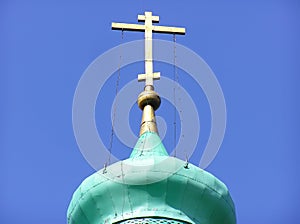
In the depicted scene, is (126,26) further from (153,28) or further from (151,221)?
(151,221)

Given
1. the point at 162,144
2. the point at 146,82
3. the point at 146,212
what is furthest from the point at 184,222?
the point at 146,82

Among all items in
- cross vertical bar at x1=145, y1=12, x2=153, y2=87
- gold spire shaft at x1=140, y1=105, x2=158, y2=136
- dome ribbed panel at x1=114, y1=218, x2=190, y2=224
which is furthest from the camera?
cross vertical bar at x1=145, y1=12, x2=153, y2=87

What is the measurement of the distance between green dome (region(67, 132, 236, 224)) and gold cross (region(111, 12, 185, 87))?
2.27 meters

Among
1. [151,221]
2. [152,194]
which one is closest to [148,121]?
[152,194]

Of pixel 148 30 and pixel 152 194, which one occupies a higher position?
pixel 148 30

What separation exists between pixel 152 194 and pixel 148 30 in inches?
140

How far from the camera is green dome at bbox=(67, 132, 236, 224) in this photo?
46.5 ft

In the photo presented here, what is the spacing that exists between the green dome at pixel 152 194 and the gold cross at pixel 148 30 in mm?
2274

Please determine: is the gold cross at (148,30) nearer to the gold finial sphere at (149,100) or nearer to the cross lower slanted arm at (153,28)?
the cross lower slanted arm at (153,28)

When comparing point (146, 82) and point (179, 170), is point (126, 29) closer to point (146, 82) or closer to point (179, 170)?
point (146, 82)

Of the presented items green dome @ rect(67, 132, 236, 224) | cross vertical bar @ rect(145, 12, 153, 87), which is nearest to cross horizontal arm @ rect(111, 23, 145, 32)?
cross vertical bar @ rect(145, 12, 153, 87)

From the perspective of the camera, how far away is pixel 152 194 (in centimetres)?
1421

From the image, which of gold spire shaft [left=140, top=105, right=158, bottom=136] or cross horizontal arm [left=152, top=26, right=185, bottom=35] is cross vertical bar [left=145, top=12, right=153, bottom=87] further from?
gold spire shaft [left=140, top=105, right=158, bottom=136]

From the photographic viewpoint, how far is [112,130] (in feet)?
50.5
